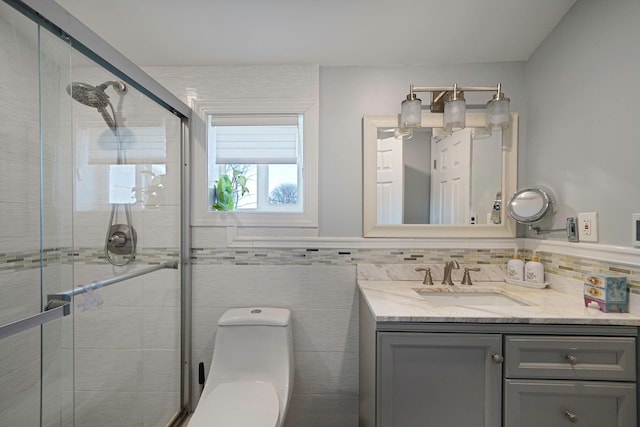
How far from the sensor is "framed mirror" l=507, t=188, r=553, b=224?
1515 millimetres

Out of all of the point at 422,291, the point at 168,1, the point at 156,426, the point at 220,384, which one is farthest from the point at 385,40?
the point at 156,426

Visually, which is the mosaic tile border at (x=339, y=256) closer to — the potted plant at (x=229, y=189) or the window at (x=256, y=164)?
the window at (x=256, y=164)

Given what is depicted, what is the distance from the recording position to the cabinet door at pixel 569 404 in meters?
1.07

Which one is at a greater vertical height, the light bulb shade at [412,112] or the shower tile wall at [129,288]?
the light bulb shade at [412,112]

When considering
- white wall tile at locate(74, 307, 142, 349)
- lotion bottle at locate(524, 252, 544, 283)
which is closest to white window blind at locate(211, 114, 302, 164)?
white wall tile at locate(74, 307, 142, 349)

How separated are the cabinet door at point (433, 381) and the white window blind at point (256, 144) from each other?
3.88ft

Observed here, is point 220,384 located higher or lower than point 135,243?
lower

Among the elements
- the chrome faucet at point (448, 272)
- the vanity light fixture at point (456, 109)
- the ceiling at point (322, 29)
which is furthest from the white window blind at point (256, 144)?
the chrome faucet at point (448, 272)

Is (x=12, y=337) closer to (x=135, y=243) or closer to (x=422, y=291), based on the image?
(x=135, y=243)

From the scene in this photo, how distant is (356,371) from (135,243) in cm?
136

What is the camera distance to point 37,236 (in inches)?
35.0

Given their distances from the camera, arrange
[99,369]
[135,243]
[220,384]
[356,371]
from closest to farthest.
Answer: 1. [99,369]
2. [135,243]
3. [220,384]
4. [356,371]

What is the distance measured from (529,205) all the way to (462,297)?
0.59 m

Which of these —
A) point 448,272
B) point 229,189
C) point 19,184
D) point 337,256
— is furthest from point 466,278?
point 19,184
